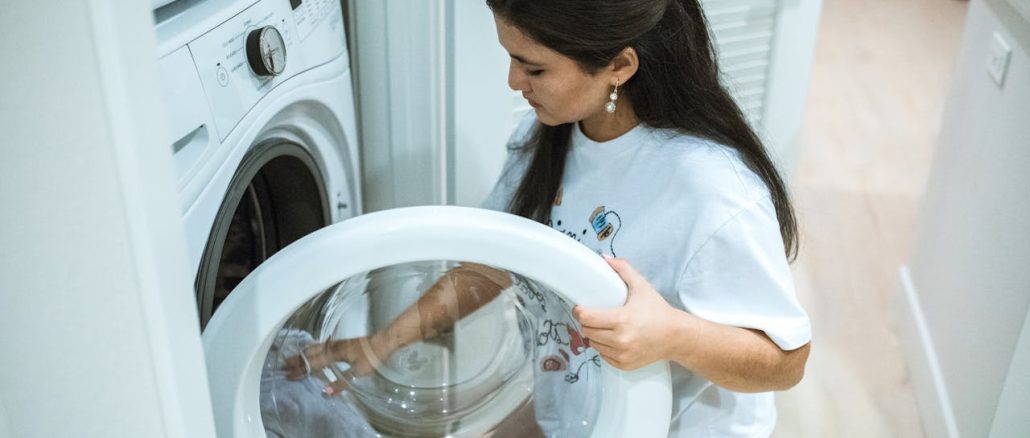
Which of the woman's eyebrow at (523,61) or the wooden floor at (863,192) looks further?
the wooden floor at (863,192)

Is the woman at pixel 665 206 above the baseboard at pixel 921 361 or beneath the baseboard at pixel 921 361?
above

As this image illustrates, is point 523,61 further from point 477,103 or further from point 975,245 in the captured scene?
point 975,245

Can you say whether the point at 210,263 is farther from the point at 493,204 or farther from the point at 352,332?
the point at 493,204

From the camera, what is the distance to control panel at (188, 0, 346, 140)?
1.00m

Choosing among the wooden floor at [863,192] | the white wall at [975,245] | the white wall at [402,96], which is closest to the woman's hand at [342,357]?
the white wall at [402,96]

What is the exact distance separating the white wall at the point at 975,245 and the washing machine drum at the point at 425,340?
0.71 meters

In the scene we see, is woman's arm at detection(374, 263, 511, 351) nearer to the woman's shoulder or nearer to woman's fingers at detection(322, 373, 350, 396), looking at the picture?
woman's fingers at detection(322, 373, 350, 396)

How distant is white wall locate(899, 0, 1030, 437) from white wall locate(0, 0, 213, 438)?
1.21 metres

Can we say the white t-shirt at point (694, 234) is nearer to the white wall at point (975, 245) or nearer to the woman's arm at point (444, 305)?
the woman's arm at point (444, 305)

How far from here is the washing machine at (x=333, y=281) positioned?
91 cm

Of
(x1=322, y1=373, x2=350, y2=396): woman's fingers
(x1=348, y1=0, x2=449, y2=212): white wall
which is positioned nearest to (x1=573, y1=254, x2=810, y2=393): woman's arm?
(x1=322, y1=373, x2=350, y2=396): woman's fingers

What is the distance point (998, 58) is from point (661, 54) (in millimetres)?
929

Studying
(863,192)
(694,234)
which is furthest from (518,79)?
(863,192)

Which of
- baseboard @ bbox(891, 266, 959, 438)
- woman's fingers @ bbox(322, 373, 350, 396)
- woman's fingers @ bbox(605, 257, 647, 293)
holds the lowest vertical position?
baseboard @ bbox(891, 266, 959, 438)
